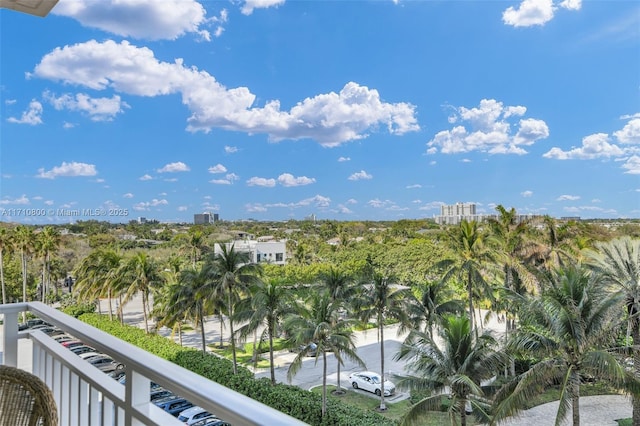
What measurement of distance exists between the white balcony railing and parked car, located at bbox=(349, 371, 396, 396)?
1034 cm

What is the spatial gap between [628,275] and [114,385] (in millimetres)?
9325

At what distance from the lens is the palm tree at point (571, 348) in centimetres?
564

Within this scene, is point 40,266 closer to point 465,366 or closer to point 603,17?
point 465,366

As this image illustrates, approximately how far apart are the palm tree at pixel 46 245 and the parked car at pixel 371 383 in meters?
13.1

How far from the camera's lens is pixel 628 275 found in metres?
7.63

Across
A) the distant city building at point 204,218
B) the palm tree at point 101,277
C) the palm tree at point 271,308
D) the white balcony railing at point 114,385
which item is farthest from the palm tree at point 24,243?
the white balcony railing at point 114,385

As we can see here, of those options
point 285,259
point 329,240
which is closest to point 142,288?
point 285,259

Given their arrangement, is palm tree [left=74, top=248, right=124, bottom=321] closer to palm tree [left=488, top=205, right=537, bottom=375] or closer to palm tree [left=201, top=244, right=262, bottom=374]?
palm tree [left=201, top=244, right=262, bottom=374]

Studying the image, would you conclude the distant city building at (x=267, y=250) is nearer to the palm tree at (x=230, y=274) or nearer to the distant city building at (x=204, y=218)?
the distant city building at (x=204, y=218)

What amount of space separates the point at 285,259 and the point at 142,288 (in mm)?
10726

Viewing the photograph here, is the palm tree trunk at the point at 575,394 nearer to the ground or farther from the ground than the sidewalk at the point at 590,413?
farther from the ground

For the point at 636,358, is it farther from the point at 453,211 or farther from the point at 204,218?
the point at 453,211

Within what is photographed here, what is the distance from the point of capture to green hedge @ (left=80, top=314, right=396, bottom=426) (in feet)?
24.6

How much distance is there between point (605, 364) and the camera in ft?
17.9
